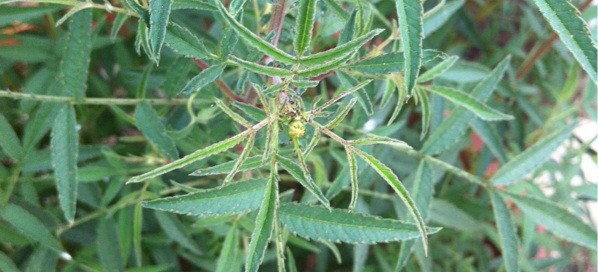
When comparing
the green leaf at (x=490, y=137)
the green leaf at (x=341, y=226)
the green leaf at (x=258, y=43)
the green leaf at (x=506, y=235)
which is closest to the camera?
the green leaf at (x=258, y=43)

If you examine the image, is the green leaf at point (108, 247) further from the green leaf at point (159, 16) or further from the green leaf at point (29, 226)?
the green leaf at point (159, 16)

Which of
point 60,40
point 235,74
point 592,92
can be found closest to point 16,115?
point 60,40

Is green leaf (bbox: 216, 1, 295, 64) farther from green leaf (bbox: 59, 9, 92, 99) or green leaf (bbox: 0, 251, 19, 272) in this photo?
green leaf (bbox: 0, 251, 19, 272)

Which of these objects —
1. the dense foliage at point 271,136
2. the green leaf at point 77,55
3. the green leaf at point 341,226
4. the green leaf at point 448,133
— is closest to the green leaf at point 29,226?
the dense foliage at point 271,136

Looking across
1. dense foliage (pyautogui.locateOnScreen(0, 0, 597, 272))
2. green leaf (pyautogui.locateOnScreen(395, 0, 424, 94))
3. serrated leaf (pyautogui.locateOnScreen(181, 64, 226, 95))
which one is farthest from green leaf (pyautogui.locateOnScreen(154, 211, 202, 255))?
green leaf (pyautogui.locateOnScreen(395, 0, 424, 94))

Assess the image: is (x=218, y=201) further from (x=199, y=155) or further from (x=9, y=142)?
(x=9, y=142)

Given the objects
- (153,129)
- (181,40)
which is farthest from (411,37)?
(153,129)
